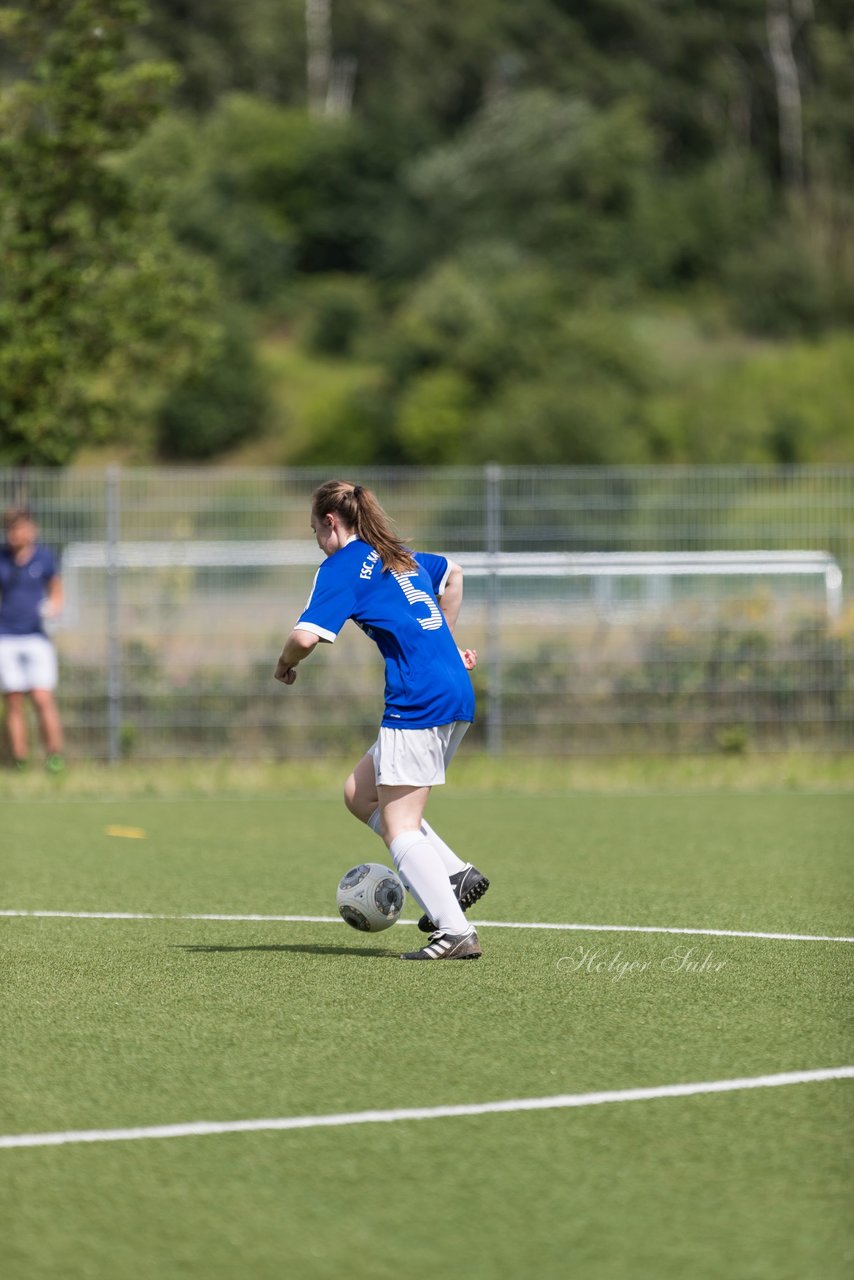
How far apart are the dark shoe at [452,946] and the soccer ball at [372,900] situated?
210 mm

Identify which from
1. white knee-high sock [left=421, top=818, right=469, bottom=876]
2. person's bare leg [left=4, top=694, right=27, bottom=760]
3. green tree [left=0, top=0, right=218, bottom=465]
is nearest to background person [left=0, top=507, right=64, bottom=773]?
person's bare leg [left=4, top=694, right=27, bottom=760]

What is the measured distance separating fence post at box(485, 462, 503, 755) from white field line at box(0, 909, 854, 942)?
24.1 feet

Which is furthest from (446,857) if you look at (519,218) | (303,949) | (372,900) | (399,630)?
(519,218)

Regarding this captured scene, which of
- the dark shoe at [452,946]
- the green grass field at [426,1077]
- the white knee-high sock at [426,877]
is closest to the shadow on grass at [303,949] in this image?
the green grass field at [426,1077]

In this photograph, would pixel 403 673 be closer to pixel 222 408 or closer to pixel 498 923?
pixel 498 923

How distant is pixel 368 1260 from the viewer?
11.2 feet

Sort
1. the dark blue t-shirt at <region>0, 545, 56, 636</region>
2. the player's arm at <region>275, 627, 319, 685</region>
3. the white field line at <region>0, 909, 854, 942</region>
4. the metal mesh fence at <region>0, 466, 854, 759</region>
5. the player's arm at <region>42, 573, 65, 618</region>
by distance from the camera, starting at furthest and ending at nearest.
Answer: the metal mesh fence at <region>0, 466, 854, 759</region> → the dark blue t-shirt at <region>0, 545, 56, 636</region> → the player's arm at <region>42, 573, 65, 618</region> → the white field line at <region>0, 909, 854, 942</region> → the player's arm at <region>275, 627, 319, 685</region>

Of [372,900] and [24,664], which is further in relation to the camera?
[24,664]

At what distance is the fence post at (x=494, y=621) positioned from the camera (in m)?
15.1

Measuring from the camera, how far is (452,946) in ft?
21.3

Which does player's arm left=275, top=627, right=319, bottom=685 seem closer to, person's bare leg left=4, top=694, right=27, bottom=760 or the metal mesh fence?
person's bare leg left=4, top=694, right=27, bottom=760

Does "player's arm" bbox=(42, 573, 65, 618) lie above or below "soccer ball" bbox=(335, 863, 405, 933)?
above

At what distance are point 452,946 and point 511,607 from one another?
29.0ft

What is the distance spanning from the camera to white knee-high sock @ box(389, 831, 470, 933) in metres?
6.38
